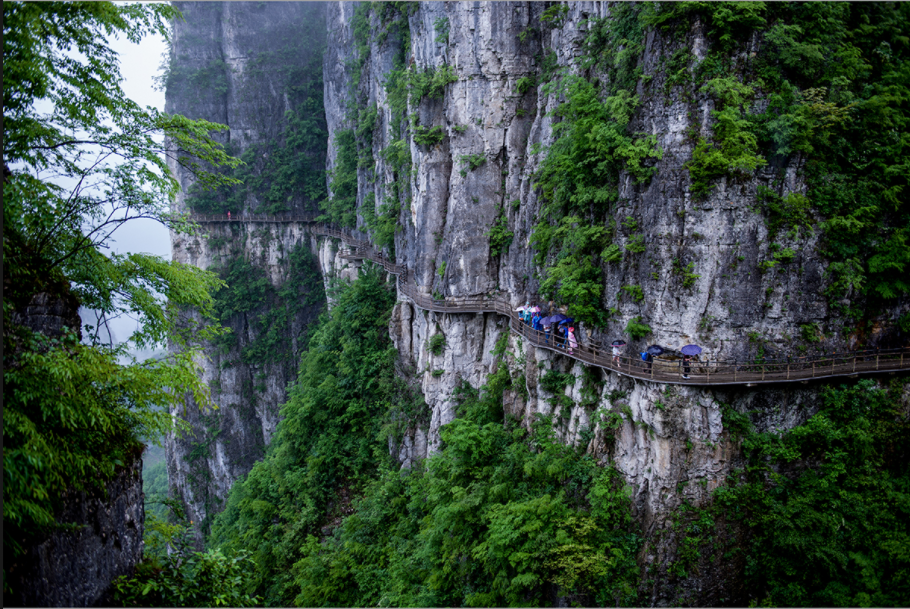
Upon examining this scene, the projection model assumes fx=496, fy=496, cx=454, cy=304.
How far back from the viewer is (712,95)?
14.1m

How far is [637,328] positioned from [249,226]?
40036 millimetres

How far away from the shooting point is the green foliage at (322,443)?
2433cm

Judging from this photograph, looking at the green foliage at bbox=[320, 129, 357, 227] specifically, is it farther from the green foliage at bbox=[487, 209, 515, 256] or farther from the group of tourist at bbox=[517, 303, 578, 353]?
the group of tourist at bbox=[517, 303, 578, 353]

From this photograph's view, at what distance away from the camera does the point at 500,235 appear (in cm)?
2319

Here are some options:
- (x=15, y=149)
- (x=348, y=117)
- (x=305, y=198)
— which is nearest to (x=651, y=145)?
(x=15, y=149)

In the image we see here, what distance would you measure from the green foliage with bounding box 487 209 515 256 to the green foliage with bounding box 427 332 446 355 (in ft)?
16.2

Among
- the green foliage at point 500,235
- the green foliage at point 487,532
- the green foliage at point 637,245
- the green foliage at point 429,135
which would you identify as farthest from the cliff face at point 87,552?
the green foliage at point 429,135

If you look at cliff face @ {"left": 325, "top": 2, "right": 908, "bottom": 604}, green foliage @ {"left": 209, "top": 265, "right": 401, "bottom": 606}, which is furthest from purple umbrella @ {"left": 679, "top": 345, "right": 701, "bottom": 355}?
green foliage @ {"left": 209, "top": 265, "right": 401, "bottom": 606}

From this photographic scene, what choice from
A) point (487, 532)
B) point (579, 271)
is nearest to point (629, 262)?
point (579, 271)

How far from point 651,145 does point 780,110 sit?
11.5ft

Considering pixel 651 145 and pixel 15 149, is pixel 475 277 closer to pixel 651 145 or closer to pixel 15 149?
pixel 651 145

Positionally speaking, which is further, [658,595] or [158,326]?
[658,595]

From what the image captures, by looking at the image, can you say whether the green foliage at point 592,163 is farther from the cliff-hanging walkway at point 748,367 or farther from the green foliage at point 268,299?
the green foliage at point 268,299

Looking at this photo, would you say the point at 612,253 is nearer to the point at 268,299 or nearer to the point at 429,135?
the point at 429,135
